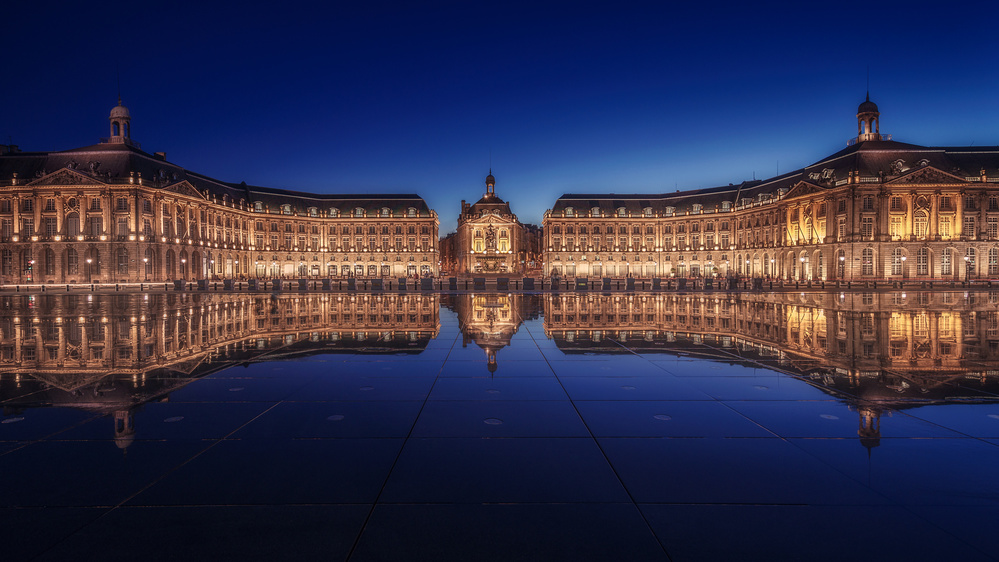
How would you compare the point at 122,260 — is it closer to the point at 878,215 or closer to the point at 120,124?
the point at 120,124

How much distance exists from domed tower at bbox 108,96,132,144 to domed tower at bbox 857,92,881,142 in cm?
11043

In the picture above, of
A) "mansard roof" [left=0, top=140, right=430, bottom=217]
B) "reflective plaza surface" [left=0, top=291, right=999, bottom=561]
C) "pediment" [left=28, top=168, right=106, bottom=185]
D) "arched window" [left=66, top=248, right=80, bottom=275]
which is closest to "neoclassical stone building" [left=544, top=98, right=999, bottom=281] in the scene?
"reflective plaza surface" [left=0, top=291, right=999, bottom=561]

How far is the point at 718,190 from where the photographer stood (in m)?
102

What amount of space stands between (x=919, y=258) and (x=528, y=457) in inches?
3240

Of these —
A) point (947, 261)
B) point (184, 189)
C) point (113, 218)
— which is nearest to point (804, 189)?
point (947, 261)

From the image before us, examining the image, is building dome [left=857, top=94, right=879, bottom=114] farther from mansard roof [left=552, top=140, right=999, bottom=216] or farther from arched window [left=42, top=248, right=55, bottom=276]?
arched window [left=42, top=248, right=55, bottom=276]

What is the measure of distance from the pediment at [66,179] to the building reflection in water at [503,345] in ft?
192

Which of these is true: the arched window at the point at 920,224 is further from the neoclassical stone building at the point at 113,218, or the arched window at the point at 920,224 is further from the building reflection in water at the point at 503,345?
the neoclassical stone building at the point at 113,218

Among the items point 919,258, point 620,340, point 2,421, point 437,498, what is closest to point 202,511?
point 437,498

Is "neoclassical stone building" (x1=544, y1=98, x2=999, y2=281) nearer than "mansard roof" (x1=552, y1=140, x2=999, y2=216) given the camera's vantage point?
Yes

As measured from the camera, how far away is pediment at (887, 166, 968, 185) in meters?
64.0

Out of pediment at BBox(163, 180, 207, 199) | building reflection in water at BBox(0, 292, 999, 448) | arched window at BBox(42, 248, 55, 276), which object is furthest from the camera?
pediment at BBox(163, 180, 207, 199)

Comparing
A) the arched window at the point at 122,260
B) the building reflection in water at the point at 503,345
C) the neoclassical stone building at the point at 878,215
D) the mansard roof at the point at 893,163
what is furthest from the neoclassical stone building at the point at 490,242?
the building reflection in water at the point at 503,345

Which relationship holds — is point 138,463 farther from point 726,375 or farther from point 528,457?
point 726,375
